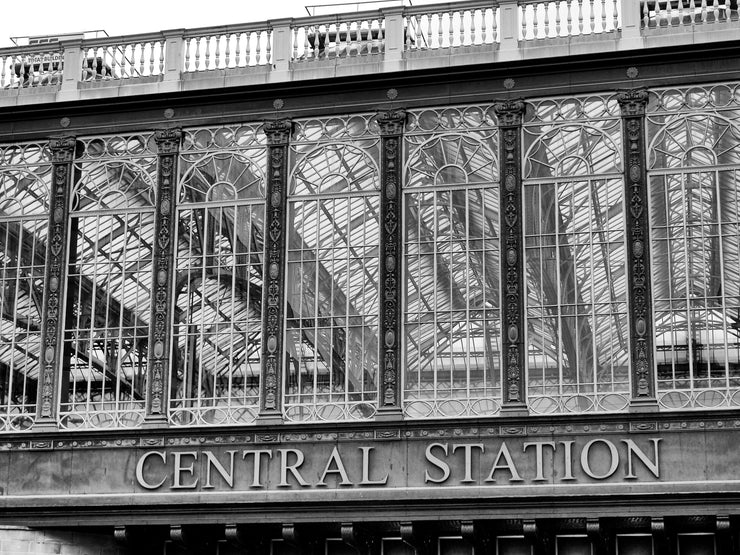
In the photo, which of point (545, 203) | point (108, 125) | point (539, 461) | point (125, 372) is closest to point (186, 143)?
point (108, 125)

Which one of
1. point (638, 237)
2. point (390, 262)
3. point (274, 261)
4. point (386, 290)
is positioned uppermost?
point (638, 237)

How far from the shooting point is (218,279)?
34.6 m

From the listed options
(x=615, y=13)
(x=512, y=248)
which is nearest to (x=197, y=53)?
(x=512, y=248)

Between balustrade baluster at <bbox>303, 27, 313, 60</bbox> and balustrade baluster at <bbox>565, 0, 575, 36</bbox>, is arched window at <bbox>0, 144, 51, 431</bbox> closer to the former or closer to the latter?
balustrade baluster at <bbox>303, 27, 313, 60</bbox>

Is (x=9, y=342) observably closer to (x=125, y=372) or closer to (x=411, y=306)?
(x=125, y=372)

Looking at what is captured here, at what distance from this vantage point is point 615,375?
3198cm

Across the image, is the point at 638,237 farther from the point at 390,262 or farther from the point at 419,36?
the point at 419,36

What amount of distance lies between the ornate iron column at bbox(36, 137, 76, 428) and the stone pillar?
939 centimetres

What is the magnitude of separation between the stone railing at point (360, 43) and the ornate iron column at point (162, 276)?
144 centimetres

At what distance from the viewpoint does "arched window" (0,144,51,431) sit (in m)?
34.8

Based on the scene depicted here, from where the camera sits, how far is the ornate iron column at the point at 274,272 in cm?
3344

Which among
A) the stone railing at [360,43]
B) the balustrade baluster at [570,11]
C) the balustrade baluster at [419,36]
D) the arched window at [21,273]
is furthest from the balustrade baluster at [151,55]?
the balustrade baluster at [570,11]

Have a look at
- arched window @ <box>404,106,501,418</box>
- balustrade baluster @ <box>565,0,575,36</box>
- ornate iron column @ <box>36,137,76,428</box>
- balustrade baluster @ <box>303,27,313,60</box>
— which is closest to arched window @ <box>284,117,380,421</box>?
arched window @ <box>404,106,501,418</box>

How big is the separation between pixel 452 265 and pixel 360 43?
5449 mm
